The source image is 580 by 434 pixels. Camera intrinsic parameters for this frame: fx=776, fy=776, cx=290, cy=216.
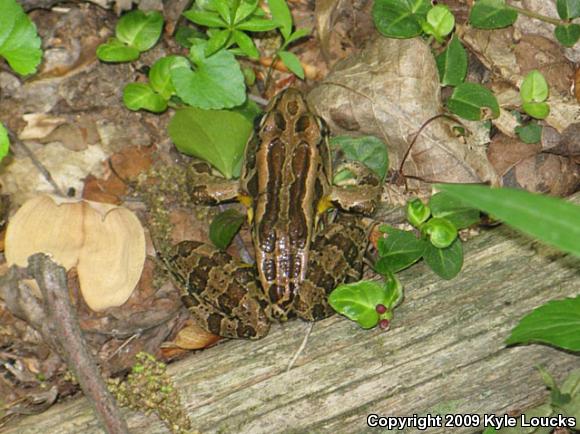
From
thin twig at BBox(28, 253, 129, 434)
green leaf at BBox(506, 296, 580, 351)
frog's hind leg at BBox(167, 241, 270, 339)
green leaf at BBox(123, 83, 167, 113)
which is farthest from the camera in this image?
green leaf at BBox(123, 83, 167, 113)

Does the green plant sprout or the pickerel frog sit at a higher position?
the green plant sprout

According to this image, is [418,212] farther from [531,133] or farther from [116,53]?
[116,53]

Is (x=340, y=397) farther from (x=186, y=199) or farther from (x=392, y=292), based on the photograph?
(x=186, y=199)

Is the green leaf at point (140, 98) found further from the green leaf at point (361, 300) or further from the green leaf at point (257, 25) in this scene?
the green leaf at point (361, 300)

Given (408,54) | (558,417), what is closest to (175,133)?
(408,54)

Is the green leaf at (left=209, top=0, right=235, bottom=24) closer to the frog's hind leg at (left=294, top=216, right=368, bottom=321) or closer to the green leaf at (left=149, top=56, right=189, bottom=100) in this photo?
the green leaf at (left=149, top=56, right=189, bottom=100)

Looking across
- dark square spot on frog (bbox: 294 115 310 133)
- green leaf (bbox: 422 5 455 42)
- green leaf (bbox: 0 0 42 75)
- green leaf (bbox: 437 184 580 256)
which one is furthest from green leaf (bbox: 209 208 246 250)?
green leaf (bbox: 437 184 580 256)

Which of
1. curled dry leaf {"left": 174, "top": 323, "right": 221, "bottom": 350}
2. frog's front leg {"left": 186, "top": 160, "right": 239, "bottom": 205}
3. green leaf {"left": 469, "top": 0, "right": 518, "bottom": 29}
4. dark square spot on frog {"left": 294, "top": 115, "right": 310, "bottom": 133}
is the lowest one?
curled dry leaf {"left": 174, "top": 323, "right": 221, "bottom": 350}
